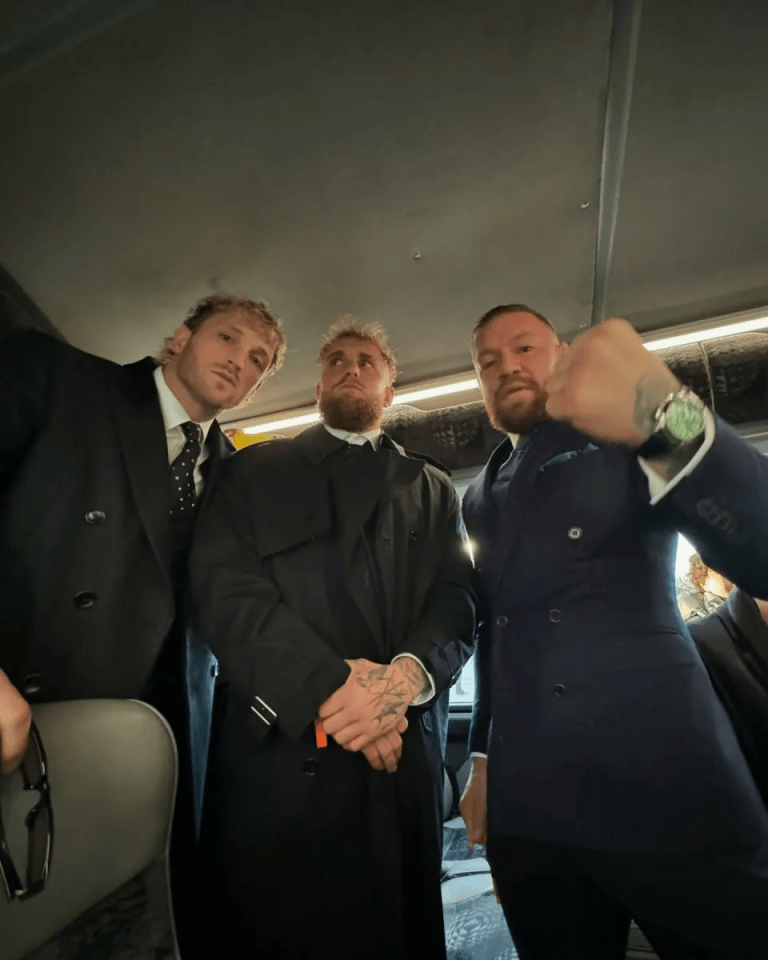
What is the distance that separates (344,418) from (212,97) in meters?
0.81

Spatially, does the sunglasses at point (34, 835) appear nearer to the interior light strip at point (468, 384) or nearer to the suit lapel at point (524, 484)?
the suit lapel at point (524, 484)

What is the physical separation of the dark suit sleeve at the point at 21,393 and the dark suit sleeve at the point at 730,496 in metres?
1.31

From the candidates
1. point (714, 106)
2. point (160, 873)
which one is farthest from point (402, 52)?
point (160, 873)

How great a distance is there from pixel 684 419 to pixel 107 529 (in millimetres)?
1133

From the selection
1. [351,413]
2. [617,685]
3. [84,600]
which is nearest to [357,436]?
[351,413]

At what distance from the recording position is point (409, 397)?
7.01 ft

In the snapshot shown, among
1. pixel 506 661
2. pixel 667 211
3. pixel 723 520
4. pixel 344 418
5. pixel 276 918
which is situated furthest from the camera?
pixel 344 418

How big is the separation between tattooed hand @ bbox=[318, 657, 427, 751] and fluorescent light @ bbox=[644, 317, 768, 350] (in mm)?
1460

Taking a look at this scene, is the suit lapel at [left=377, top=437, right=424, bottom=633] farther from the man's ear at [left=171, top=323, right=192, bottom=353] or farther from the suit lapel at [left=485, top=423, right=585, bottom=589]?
the man's ear at [left=171, top=323, right=192, bottom=353]

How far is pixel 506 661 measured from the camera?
1104 millimetres

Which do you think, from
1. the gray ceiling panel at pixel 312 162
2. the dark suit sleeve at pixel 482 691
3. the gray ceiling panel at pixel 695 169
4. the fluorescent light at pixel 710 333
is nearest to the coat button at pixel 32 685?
the dark suit sleeve at pixel 482 691

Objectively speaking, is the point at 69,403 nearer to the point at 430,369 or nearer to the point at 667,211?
the point at 430,369

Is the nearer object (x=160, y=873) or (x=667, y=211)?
(x=160, y=873)

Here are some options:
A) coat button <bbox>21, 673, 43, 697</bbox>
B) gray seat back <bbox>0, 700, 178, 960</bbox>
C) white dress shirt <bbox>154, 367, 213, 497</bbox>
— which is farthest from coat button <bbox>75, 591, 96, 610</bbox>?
white dress shirt <bbox>154, 367, 213, 497</bbox>
